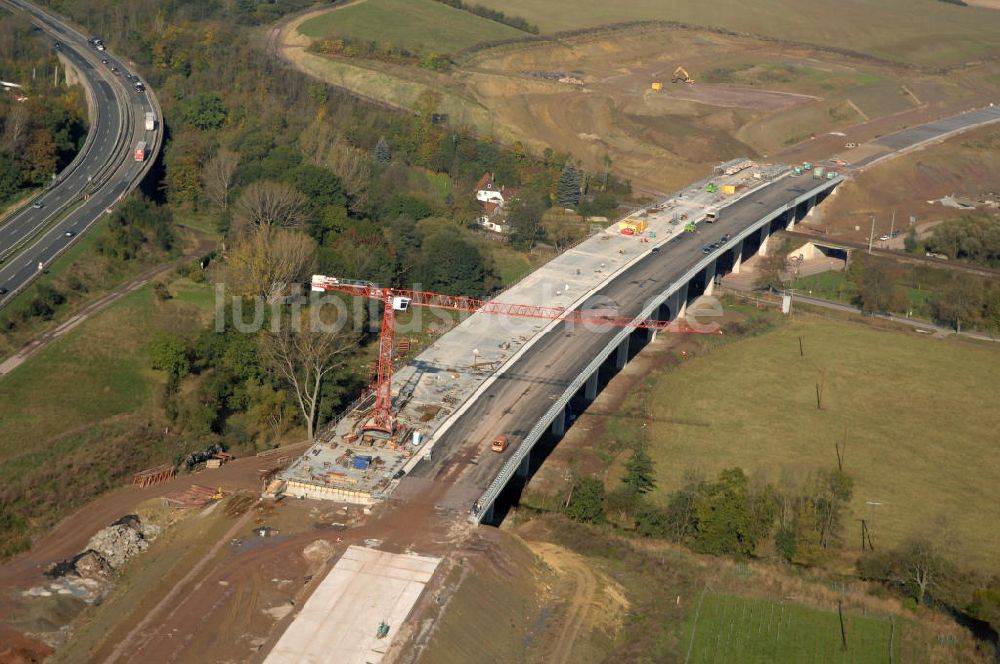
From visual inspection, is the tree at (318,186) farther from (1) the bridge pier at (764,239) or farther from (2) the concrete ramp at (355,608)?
(2) the concrete ramp at (355,608)

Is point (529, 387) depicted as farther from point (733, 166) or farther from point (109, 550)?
point (733, 166)

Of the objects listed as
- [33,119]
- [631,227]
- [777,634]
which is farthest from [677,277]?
[33,119]

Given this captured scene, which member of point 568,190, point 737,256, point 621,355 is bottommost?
point 621,355

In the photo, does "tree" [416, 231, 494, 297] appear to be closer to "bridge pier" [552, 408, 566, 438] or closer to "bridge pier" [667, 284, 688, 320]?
"bridge pier" [667, 284, 688, 320]

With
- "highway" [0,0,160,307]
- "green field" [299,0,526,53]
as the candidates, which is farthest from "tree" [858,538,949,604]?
"green field" [299,0,526,53]

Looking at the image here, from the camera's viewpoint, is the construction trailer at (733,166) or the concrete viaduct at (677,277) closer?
the concrete viaduct at (677,277)

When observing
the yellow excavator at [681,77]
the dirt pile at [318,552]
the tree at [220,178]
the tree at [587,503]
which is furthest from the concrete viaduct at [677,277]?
the yellow excavator at [681,77]

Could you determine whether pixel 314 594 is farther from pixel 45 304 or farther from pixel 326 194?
pixel 326 194
